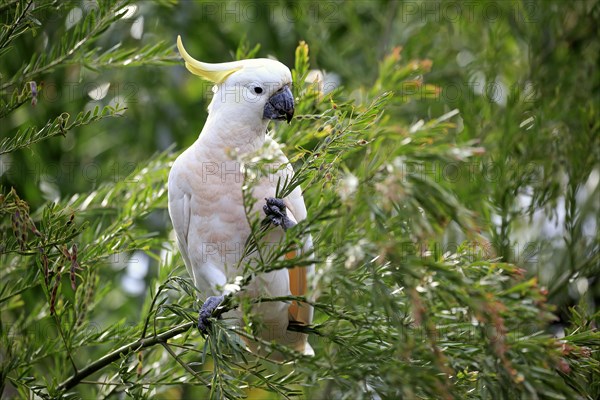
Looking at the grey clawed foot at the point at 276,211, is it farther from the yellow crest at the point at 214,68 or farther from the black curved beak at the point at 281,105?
the yellow crest at the point at 214,68

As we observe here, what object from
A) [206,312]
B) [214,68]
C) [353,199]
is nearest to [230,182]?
[214,68]

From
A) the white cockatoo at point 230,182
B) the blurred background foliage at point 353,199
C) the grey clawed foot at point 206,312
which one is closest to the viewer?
the blurred background foliage at point 353,199

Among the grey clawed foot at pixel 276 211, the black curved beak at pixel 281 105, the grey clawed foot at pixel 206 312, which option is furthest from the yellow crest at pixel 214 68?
the grey clawed foot at pixel 206 312

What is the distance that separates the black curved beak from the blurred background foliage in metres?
0.06

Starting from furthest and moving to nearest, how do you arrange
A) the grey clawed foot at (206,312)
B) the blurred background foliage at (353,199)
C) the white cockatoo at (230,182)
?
1. the white cockatoo at (230,182)
2. the grey clawed foot at (206,312)
3. the blurred background foliage at (353,199)

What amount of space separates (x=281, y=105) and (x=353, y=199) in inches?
29.1

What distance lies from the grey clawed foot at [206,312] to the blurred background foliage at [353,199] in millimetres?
37

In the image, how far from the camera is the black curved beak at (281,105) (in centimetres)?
188

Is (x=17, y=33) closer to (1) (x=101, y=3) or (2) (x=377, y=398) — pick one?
(1) (x=101, y=3)

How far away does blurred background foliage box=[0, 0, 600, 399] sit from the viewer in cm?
123

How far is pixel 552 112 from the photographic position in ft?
9.14

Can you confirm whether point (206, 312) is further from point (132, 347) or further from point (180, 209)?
point (180, 209)

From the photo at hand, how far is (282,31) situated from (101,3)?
2.79 metres

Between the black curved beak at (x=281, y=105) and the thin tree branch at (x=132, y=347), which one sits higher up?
the black curved beak at (x=281, y=105)
